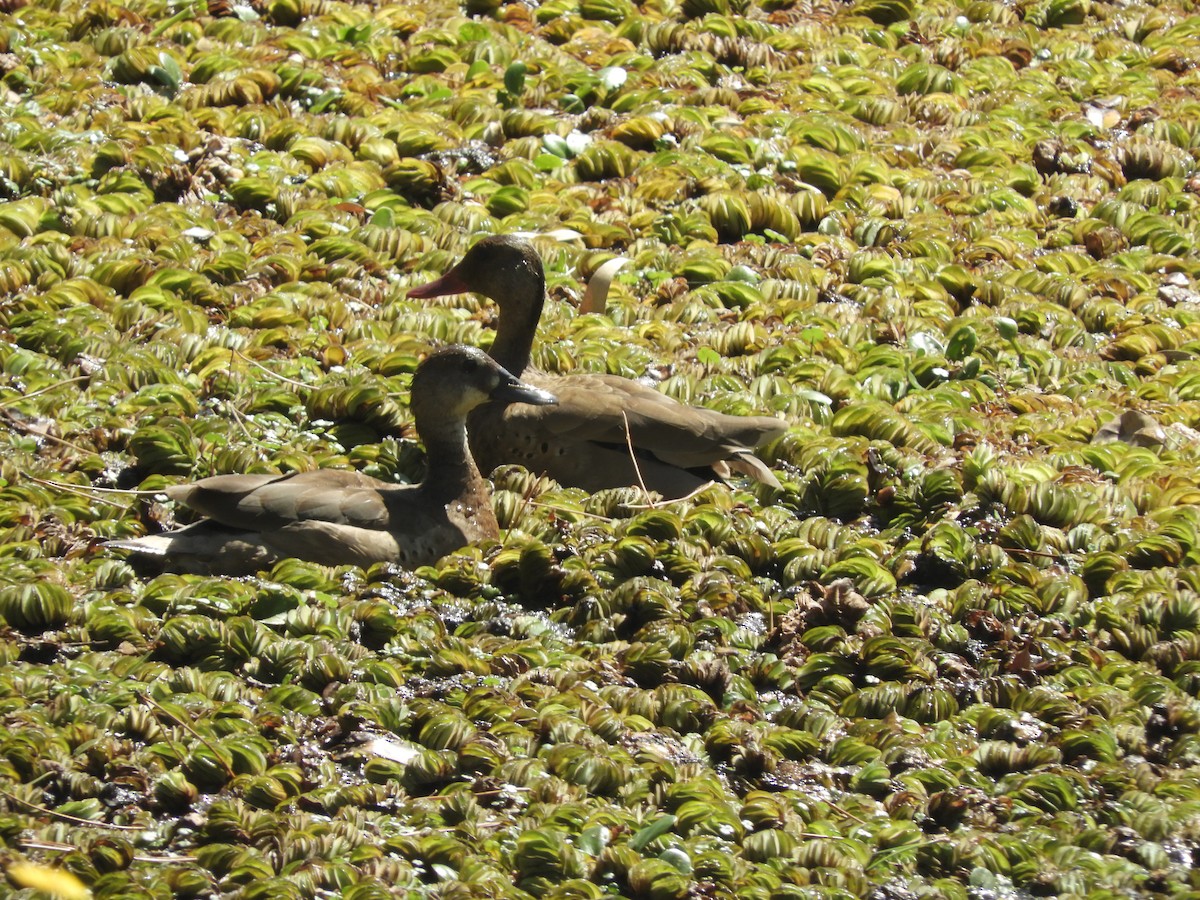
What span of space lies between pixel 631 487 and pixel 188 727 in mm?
2439

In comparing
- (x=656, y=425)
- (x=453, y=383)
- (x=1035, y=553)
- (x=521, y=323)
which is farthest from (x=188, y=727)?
(x=1035, y=553)

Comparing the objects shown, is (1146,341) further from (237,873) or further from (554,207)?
(237,873)

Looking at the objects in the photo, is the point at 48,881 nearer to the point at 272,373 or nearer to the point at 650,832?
the point at 650,832

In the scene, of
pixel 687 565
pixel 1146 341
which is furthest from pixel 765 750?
pixel 1146 341

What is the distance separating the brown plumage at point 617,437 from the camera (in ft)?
23.7

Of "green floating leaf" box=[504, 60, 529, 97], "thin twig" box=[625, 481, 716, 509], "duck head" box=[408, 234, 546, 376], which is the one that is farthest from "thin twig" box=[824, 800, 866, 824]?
"green floating leaf" box=[504, 60, 529, 97]

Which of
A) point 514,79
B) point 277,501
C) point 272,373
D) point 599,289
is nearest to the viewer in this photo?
point 277,501

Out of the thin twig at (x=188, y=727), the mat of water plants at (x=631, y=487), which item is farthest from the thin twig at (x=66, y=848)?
the thin twig at (x=188, y=727)

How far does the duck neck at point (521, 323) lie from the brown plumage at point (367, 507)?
0.63 meters

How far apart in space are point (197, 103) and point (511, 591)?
4.63m

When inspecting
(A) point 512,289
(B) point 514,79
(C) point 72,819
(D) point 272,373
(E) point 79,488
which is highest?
(B) point 514,79

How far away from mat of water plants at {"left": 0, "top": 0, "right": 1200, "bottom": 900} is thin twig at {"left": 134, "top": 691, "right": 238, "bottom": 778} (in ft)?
0.05

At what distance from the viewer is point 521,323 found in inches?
307

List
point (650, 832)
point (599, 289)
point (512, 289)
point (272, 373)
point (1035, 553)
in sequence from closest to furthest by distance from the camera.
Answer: point (650, 832), point (1035, 553), point (272, 373), point (512, 289), point (599, 289)
